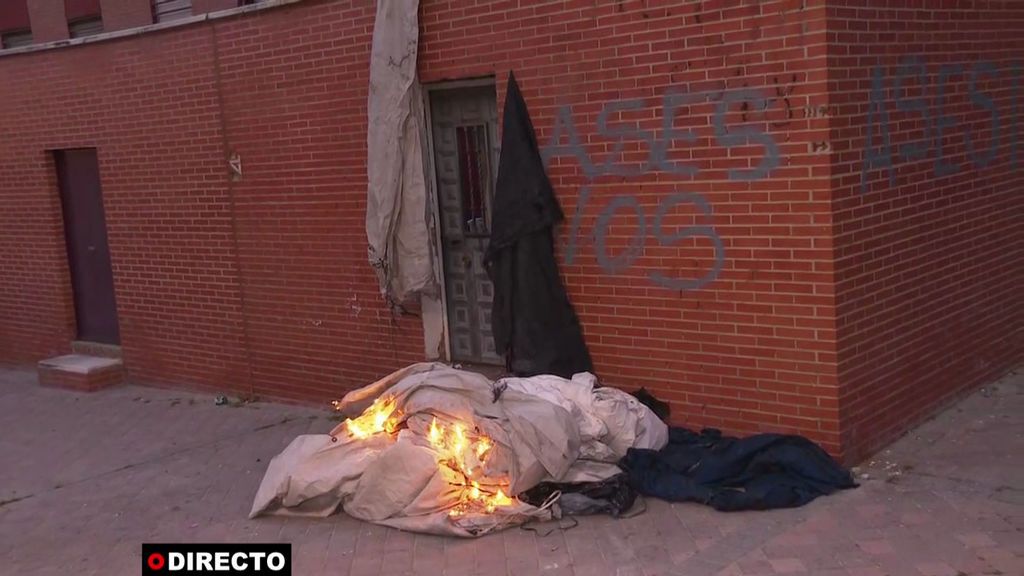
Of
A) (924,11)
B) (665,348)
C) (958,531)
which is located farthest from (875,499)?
(924,11)

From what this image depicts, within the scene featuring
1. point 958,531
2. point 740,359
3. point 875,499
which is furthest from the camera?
point 740,359

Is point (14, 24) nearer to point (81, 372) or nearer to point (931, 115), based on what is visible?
point (81, 372)

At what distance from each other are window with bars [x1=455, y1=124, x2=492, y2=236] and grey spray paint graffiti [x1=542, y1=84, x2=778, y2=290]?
0.82 m

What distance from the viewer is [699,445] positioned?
6180 mm

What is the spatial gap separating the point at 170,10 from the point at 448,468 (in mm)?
8044

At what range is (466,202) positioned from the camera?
7.71 metres

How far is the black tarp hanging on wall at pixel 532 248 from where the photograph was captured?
6730 millimetres

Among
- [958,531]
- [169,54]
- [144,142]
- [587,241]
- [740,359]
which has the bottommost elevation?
[958,531]

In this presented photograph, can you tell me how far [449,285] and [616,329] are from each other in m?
1.69

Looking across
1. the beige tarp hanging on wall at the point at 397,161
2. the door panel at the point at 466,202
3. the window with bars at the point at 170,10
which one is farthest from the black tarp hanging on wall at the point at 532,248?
the window with bars at the point at 170,10

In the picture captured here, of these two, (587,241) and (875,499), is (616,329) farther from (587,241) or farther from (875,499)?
(875,499)

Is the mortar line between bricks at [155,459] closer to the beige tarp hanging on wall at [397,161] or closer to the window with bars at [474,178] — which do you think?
the beige tarp hanging on wall at [397,161]

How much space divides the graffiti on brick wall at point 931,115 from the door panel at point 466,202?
2577 millimetres

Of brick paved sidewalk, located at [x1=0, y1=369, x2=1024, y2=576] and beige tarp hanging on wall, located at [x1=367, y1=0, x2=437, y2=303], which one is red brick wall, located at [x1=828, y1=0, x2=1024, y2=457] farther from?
beige tarp hanging on wall, located at [x1=367, y1=0, x2=437, y2=303]
